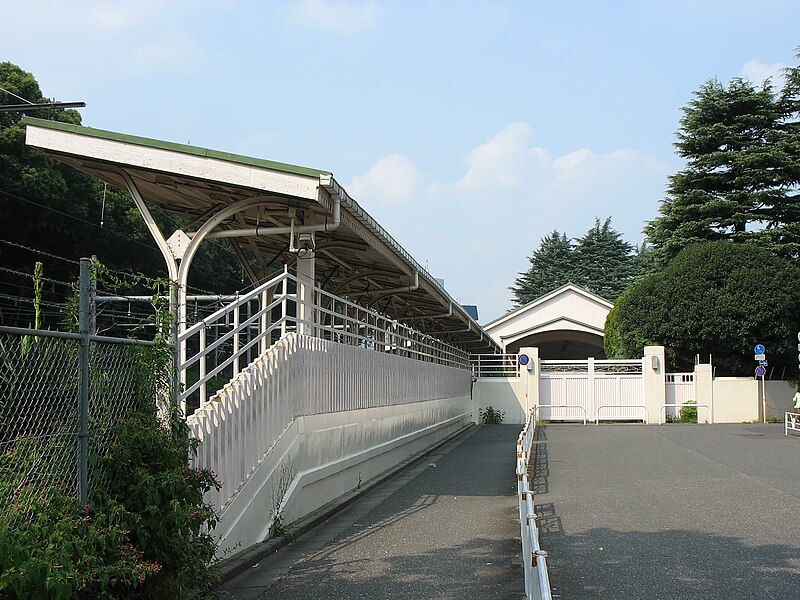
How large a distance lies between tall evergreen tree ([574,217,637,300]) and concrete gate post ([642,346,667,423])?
49.9 m

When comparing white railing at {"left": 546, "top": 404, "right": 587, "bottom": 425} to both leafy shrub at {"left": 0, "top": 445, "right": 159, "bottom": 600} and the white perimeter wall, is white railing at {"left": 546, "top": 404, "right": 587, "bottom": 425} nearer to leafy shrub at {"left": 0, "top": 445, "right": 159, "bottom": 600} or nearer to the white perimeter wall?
the white perimeter wall

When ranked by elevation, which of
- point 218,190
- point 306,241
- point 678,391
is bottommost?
point 678,391

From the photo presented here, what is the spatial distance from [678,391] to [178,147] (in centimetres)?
2943

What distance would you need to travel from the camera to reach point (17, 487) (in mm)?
4941

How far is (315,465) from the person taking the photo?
1112cm

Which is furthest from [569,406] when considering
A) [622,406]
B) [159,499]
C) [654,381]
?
[159,499]

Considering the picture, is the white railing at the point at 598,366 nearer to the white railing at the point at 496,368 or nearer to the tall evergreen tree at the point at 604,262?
the white railing at the point at 496,368

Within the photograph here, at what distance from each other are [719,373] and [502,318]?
67.5 feet

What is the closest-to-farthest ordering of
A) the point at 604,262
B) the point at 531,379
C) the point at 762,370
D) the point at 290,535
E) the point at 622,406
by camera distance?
the point at 290,535 < the point at 762,370 < the point at 622,406 < the point at 531,379 < the point at 604,262

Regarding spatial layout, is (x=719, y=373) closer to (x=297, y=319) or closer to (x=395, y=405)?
(x=395, y=405)

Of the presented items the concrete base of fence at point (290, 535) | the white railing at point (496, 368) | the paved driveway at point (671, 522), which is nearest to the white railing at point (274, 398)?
the concrete base of fence at point (290, 535)

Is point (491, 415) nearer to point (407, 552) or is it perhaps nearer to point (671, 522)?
point (671, 522)

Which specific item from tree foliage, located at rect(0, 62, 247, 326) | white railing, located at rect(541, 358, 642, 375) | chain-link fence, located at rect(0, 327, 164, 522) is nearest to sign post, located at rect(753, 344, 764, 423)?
white railing, located at rect(541, 358, 642, 375)

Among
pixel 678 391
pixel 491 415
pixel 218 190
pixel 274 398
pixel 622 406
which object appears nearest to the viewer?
pixel 274 398
